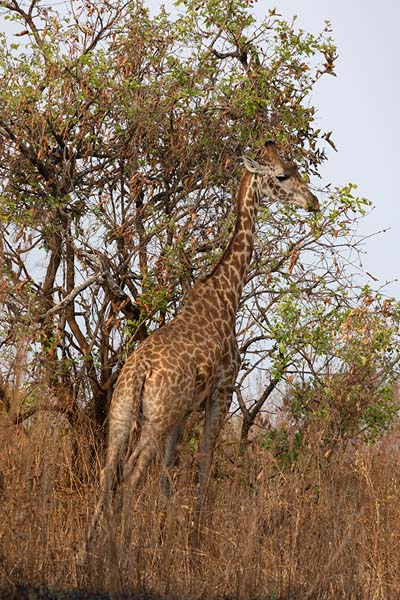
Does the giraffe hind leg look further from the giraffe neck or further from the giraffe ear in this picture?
the giraffe ear

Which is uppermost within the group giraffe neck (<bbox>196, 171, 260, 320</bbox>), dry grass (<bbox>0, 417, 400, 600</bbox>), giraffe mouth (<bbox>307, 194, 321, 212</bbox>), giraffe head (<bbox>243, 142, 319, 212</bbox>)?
giraffe head (<bbox>243, 142, 319, 212</bbox>)

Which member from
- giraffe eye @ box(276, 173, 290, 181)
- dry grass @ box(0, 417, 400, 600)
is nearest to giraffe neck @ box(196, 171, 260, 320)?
giraffe eye @ box(276, 173, 290, 181)

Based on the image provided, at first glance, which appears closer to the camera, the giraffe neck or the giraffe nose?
the giraffe neck

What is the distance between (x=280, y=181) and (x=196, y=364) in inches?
82.5

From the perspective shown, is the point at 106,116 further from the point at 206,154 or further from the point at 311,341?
the point at 311,341

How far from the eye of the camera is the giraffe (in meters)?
7.79

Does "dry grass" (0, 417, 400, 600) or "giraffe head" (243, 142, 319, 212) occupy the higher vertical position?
"giraffe head" (243, 142, 319, 212)

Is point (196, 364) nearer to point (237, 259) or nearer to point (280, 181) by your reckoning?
point (237, 259)

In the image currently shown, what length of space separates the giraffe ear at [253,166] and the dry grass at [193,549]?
3116 mm

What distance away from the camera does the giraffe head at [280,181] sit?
365 inches

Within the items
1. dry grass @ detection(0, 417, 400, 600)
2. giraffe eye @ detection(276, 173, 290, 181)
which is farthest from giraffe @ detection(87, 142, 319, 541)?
dry grass @ detection(0, 417, 400, 600)

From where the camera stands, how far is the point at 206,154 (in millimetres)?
10039

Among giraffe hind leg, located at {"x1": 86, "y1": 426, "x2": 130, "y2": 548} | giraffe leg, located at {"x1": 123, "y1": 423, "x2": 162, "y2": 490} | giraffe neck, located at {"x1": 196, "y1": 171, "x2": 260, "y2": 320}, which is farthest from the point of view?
giraffe neck, located at {"x1": 196, "y1": 171, "x2": 260, "y2": 320}

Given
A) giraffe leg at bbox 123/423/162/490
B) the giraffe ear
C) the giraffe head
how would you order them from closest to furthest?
giraffe leg at bbox 123/423/162/490 → the giraffe ear → the giraffe head
